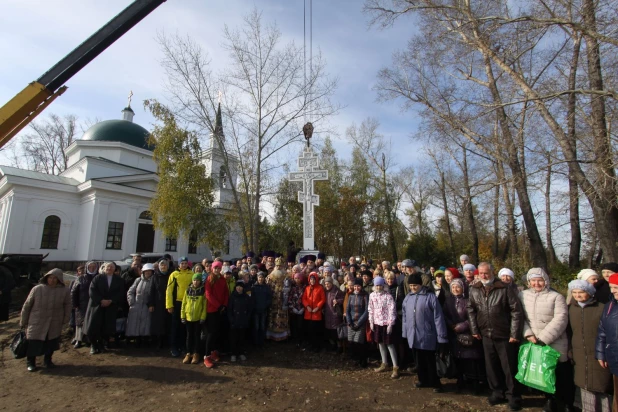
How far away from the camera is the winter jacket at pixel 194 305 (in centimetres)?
559

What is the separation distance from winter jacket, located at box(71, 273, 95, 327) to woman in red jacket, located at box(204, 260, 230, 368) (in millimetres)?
2740

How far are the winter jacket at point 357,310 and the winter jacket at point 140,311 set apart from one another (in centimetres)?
371

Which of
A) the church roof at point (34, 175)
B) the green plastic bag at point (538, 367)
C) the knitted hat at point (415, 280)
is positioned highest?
the church roof at point (34, 175)

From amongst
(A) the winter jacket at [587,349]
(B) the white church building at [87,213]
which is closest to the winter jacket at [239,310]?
(A) the winter jacket at [587,349]

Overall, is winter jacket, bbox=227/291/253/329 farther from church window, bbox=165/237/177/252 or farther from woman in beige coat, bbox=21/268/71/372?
church window, bbox=165/237/177/252

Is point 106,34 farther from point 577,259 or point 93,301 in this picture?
point 577,259

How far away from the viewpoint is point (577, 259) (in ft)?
42.5

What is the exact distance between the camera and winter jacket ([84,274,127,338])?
6114 mm

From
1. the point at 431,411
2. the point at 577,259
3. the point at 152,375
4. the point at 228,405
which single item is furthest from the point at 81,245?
the point at 577,259

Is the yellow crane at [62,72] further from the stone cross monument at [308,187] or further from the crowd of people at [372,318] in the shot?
Result: the stone cross monument at [308,187]

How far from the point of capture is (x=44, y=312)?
5402 mm

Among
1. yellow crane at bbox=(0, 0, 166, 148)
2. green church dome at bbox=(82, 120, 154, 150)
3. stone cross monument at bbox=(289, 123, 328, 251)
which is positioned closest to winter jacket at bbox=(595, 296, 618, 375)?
stone cross monument at bbox=(289, 123, 328, 251)

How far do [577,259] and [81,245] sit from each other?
85.1 feet

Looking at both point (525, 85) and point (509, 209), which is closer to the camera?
point (525, 85)
